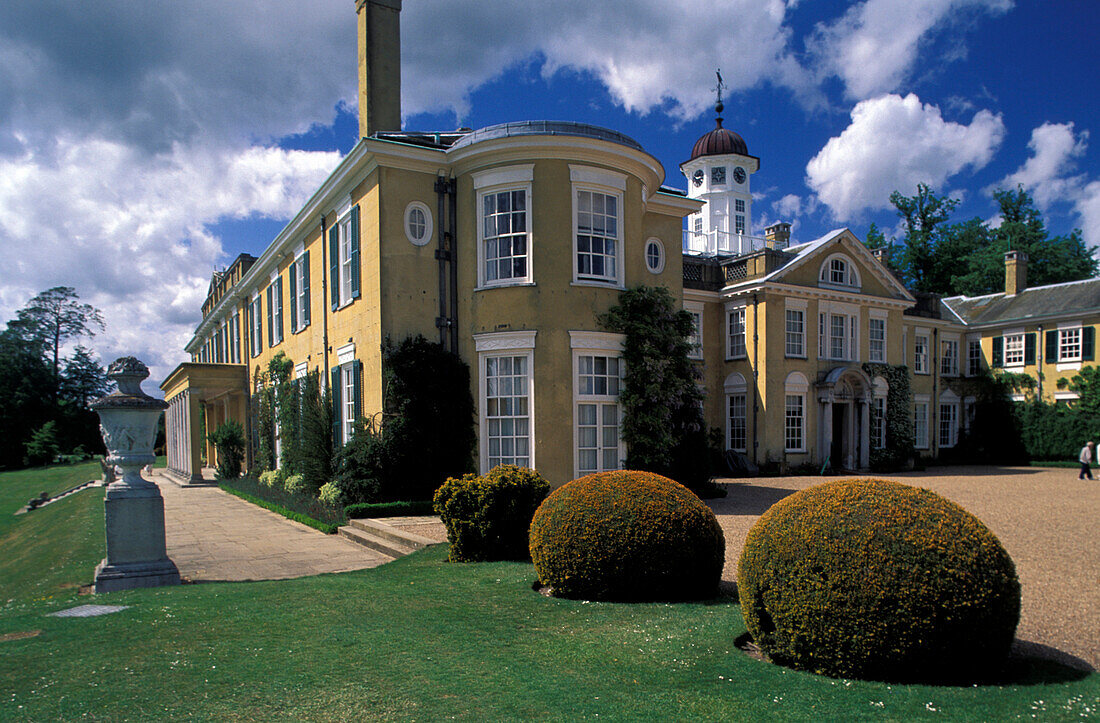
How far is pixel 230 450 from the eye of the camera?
87.6 ft

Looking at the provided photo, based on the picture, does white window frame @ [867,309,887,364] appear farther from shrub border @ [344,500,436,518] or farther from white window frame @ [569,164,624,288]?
shrub border @ [344,500,436,518]

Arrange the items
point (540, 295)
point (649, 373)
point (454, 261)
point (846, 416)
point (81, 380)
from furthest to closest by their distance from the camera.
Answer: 1. point (81, 380)
2. point (846, 416)
3. point (454, 261)
4. point (649, 373)
5. point (540, 295)

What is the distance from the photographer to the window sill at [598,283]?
14422mm

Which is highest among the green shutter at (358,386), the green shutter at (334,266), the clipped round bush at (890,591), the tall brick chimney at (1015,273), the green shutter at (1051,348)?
the tall brick chimney at (1015,273)

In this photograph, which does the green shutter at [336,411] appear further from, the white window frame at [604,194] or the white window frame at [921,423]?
the white window frame at [921,423]

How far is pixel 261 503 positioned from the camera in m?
17.7

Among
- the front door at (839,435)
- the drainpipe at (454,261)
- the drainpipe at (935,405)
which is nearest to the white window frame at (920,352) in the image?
the drainpipe at (935,405)

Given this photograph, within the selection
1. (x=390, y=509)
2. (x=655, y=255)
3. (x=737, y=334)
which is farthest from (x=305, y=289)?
(x=737, y=334)

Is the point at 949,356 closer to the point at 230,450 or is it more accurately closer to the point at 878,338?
the point at 878,338

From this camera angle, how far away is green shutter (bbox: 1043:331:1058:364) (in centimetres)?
3080

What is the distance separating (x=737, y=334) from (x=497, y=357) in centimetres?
1412

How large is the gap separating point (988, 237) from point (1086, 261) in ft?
19.7

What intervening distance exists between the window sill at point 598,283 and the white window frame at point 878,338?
16807 millimetres

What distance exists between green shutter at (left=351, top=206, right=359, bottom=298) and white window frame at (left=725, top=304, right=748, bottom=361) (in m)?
15.1
